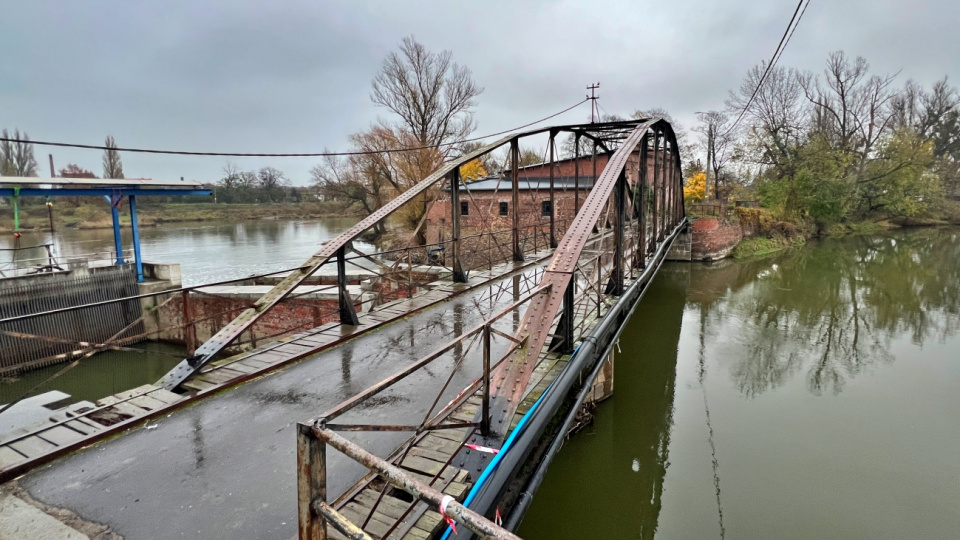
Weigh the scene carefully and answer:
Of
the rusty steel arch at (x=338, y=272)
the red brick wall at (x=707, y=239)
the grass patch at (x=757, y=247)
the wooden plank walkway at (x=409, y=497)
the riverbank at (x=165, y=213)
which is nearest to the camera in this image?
the wooden plank walkway at (x=409, y=497)

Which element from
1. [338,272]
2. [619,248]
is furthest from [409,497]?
[619,248]

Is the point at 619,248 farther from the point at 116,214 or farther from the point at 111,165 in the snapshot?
the point at 111,165

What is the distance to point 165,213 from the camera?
50.6 meters

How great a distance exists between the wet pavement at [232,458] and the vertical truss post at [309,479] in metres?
1.25

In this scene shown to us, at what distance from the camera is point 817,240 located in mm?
34250

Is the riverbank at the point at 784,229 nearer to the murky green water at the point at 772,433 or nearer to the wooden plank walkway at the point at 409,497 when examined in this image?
the murky green water at the point at 772,433

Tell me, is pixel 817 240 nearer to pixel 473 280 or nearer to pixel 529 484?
pixel 473 280

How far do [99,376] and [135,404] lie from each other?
10.4m

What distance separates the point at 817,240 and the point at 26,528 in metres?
41.2

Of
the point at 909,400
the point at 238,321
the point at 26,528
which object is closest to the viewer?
the point at 26,528

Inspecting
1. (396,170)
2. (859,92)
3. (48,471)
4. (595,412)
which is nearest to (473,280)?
(595,412)

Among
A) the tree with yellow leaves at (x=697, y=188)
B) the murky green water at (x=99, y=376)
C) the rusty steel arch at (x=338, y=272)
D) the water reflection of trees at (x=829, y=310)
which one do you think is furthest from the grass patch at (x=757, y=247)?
the murky green water at (x=99, y=376)

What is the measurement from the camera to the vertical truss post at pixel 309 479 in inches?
73.6

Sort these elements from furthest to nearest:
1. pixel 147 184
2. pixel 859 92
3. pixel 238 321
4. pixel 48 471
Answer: pixel 859 92
pixel 147 184
pixel 238 321
pixel 48 471
